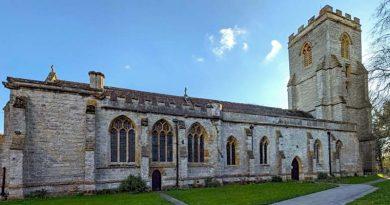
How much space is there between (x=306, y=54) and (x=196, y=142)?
22909 mm

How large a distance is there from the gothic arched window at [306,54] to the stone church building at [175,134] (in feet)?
4.74

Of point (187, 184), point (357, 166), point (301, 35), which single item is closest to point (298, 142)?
point (357, 166)

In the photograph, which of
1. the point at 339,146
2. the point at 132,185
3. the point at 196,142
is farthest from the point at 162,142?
the point at 339,146

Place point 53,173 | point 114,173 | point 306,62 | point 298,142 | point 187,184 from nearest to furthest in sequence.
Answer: point 53,173
point 114,173
point 187,184
point 298,142
point 306,62

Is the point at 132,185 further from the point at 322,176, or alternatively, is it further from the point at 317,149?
the point at 317,149

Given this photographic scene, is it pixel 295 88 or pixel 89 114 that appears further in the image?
pixel 295 88

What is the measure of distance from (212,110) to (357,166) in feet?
64.6

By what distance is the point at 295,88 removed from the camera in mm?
42625

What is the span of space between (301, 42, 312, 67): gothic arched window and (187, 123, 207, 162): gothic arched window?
21.3m

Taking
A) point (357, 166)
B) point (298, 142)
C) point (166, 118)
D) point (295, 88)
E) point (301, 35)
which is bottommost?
point (357, 166)

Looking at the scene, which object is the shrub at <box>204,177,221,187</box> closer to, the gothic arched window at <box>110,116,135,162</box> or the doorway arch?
the gothic arched window at <box>110,116,135,162</box>

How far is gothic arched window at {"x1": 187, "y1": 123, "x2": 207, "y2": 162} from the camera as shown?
82.2 ft

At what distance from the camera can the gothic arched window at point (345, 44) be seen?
38628 mm

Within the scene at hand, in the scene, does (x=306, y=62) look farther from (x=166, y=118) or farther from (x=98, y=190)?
(x=98, y=190)
